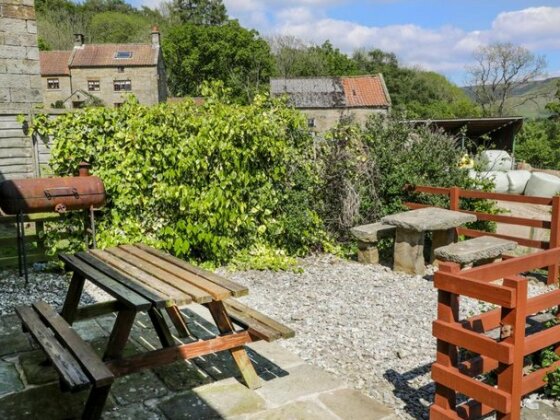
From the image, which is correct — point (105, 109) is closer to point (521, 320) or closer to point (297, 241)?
point (297, 241)

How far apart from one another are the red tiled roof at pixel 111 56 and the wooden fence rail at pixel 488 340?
4387 centimetres

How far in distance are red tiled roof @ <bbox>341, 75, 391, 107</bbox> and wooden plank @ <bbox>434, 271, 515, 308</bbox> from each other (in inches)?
1498

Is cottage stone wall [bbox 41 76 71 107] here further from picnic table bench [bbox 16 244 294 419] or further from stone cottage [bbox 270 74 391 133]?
picnic table bench [bbox 16 244 294 419]

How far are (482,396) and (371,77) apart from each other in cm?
4196

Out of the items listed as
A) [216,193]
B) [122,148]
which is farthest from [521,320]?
[122,148]

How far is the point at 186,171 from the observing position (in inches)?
242

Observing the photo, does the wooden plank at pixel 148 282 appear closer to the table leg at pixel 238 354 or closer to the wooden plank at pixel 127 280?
the wooden plank at pixel 127 280

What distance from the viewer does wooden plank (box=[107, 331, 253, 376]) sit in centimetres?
296

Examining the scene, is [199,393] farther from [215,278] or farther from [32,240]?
[32,240]

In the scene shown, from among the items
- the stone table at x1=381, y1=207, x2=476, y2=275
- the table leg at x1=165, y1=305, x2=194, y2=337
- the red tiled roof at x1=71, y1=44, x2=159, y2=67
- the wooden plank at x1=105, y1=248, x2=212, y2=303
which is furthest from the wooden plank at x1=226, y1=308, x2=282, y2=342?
the red tiled roof at x1=71, y1=44, x2=159, y2=67

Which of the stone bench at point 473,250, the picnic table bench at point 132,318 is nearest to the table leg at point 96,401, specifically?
the picnic table bench at point 132,318

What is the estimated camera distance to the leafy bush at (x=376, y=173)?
25.0ft

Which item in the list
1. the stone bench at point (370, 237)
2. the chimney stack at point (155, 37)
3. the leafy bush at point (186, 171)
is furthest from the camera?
the chimney stack at point (155, 37)

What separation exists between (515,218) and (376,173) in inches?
80.7
